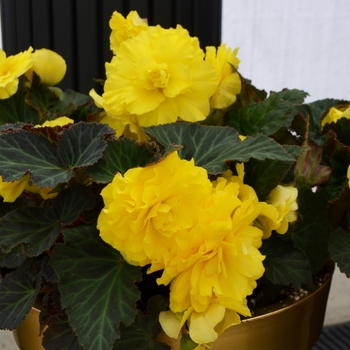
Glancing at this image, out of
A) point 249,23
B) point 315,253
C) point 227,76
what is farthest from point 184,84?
point 249,23

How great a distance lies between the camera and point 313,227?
0.39 m

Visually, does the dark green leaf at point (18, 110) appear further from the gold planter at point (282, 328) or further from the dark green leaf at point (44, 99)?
the gold planter at point (282, 328)

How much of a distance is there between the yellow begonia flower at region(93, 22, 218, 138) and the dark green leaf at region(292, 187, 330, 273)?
0.34 ft

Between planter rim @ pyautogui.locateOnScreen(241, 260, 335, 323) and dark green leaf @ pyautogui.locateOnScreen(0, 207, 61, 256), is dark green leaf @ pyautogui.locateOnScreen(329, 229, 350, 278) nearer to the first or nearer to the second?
planter rim @ pyautogui.locateOnScreen(241, 260, 335, 323)

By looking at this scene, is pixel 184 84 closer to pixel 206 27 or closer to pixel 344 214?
pixel 344 214

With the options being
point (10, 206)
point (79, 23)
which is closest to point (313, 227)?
point (10, 206)

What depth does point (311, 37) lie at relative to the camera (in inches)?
73.6

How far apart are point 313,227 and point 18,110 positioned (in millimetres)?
287

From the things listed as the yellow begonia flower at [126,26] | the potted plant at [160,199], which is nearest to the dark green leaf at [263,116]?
the potted plant at [160,199]

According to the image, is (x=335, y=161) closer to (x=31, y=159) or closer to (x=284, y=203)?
(x=284, y=203)

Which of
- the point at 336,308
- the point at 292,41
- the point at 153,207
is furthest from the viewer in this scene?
the point at 292,41

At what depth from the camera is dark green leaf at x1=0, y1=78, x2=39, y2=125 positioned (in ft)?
1.52

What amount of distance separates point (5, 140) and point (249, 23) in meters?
1.62

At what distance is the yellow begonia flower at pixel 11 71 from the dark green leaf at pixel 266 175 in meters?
Result: 0.22
